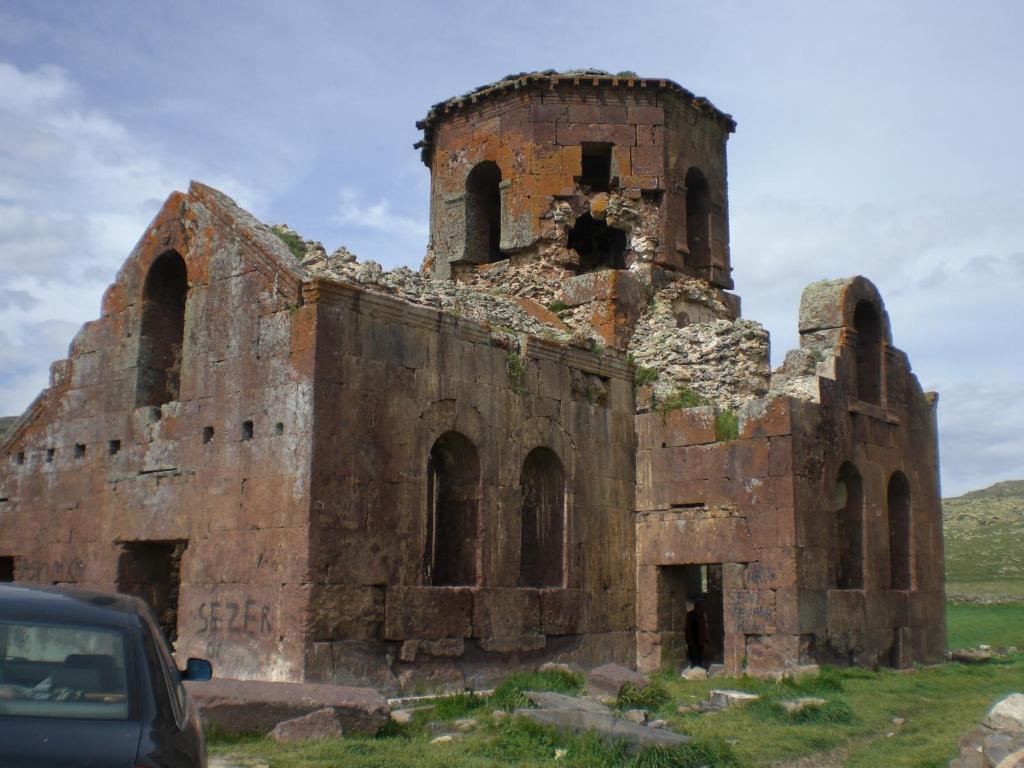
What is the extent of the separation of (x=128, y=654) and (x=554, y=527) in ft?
31.4

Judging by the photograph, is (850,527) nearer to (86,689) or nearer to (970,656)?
(970,656)

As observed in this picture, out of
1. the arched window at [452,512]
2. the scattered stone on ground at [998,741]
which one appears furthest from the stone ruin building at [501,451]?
the scattered stone on ground at [998,741]

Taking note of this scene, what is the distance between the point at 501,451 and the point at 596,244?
7.85m

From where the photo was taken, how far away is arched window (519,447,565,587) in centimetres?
1311

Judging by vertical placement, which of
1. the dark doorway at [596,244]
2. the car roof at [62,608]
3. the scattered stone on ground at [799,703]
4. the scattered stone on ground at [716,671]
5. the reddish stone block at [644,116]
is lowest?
the scattered stone on ground at [716,671]

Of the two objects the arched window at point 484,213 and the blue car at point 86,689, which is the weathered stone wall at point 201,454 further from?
the arched window at point 484,213

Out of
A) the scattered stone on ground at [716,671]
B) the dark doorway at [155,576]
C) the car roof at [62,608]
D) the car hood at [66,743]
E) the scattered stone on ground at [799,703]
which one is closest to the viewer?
the car hood at [66,743]

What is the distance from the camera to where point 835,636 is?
44.6ft

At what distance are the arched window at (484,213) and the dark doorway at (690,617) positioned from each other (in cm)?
622

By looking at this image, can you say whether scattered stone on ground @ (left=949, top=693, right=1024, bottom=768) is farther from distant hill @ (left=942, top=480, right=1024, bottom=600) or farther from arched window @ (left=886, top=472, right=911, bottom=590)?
distant hill @ (left=942, top=480, right=1024, bottom=600)

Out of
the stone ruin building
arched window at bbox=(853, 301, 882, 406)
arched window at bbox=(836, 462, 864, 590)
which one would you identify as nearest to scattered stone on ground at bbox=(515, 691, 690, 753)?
the stone ruin building

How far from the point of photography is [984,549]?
44562 millimetres

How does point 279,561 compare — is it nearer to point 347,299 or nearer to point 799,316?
point 347,299

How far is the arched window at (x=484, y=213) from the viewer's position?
60.2 ft
